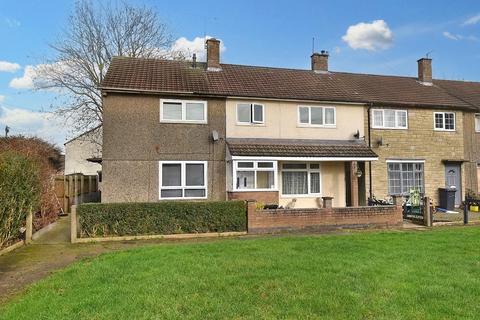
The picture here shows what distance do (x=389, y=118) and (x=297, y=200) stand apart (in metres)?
6.84

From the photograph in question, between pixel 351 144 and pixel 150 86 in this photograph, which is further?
pixel 351 144

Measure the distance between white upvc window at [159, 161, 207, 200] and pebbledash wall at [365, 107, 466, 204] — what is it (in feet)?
27.9

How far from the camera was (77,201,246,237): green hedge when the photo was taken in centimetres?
1299

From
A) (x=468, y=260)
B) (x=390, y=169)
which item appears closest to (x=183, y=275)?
(x=468, y=260)

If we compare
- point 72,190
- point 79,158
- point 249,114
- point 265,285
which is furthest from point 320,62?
point 79,158

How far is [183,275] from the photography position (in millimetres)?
7504

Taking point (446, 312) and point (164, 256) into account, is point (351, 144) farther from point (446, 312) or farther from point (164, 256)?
point (446, 312)

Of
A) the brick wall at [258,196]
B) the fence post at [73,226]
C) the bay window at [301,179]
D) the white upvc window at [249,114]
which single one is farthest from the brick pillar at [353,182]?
the fence post at [73,226]

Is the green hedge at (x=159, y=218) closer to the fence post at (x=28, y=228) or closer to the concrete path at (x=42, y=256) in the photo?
the concrete path at (x=42, y=256)

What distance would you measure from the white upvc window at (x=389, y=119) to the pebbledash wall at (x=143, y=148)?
27.8 ft

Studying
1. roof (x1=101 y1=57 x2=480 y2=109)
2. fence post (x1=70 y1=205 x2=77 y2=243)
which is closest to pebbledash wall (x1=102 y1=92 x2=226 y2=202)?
roof (x1=101 y1=57 x2=480 y2=109)

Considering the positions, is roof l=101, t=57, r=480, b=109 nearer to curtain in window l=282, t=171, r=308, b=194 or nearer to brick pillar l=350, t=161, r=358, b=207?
brick pillar l=350, t=161, r=358, b=207

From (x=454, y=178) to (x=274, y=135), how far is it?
10.8m

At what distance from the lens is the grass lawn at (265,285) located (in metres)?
5.58
